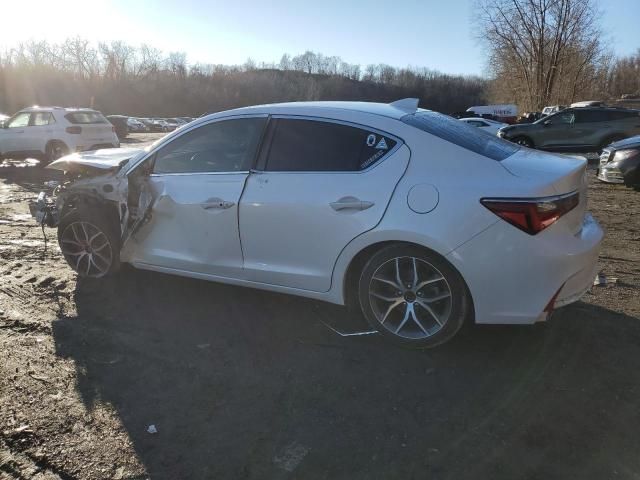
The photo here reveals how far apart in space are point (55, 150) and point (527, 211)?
14.7 meters

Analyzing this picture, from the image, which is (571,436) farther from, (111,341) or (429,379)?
(111,341)

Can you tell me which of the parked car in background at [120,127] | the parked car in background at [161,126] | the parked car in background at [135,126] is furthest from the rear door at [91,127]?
the parked car in background at [161,126]

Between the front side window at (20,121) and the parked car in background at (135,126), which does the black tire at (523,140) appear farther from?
the parked car in background at (135,126)

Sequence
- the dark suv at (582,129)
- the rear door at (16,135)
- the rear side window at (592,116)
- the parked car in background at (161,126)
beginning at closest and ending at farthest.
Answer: the rear door at (16,135) → the dark suv at (582,129) → the rear side window at (592,116) → the parked car in background at (161,126)

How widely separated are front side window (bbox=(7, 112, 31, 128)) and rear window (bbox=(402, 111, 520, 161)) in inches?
564

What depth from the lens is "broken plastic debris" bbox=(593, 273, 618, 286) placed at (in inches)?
189

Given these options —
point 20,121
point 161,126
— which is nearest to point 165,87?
point 161,126

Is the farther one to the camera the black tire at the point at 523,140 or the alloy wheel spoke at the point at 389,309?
the black tire at the point at 523,140

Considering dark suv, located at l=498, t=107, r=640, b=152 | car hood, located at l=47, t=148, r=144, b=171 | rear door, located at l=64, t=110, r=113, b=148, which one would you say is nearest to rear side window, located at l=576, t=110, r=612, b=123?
dark suv, located at l=498, t=107, r=640, b=152

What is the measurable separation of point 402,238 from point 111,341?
223cm

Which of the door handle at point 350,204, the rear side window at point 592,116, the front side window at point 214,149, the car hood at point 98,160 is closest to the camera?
the door handle at point 350,204

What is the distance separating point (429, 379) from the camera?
129 inches

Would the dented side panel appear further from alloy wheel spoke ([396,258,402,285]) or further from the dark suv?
the dark suv

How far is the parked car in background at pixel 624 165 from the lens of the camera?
32.4 ft
